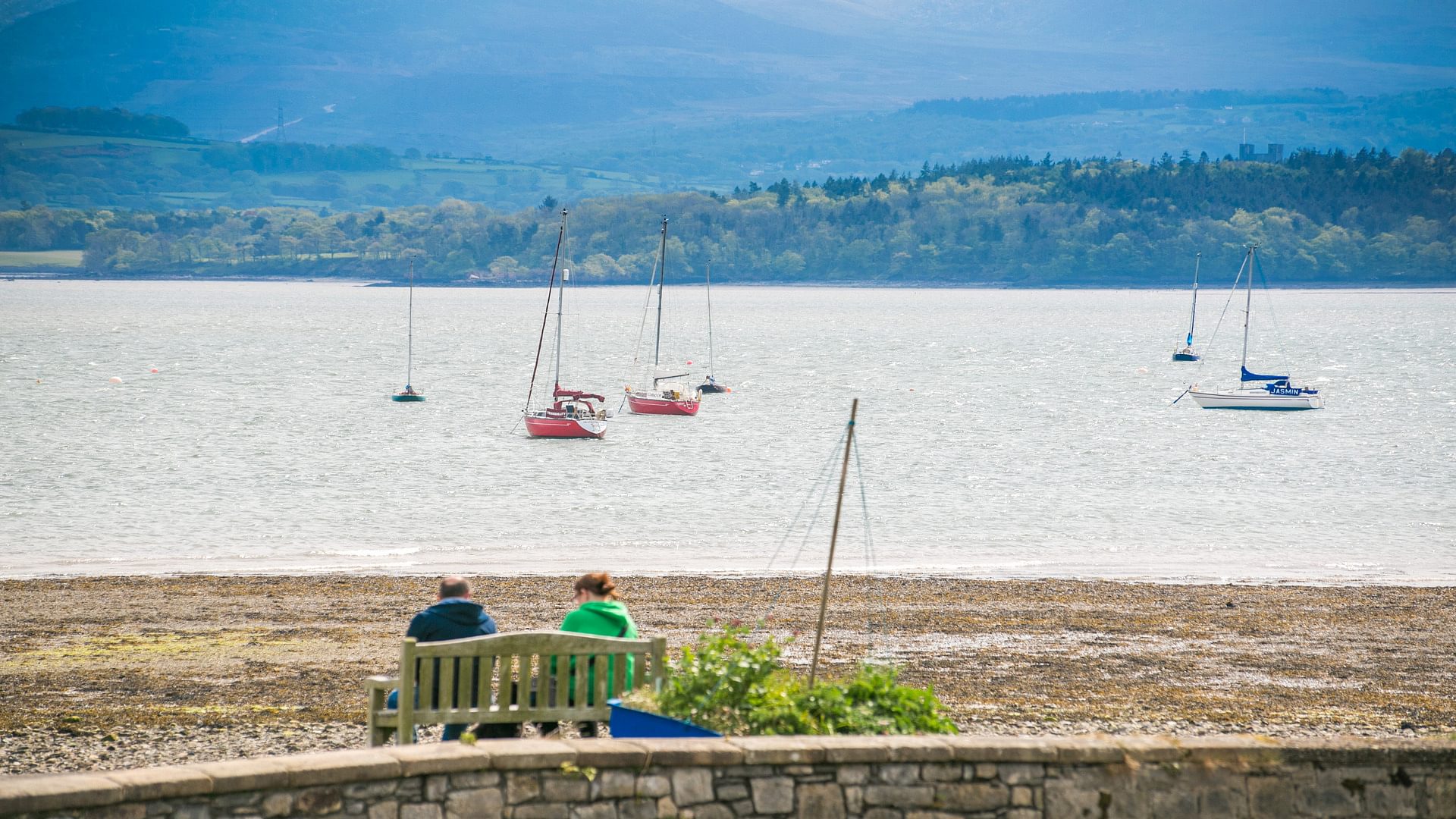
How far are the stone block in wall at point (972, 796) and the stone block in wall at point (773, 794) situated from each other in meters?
0.72

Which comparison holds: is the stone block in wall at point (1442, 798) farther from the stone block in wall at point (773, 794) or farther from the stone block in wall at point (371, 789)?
the stone block in wall at point (371, 789)

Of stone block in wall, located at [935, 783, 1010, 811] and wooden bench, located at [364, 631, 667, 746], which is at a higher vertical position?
wooden bench, located at [364, 631, 667, 746]

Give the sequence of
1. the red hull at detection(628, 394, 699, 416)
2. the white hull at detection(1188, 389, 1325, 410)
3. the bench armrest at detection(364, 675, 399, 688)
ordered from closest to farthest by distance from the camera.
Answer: the bench armrest at detection(364, 675, 399, 688)
the red hull at detection(628, 394, 699, 416)
the white hull at detection(1188, 389, 1325, 410)

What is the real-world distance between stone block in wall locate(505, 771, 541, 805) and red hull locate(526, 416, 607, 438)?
143ft

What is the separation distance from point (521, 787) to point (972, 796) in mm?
2151

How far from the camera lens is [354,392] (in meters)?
74.9

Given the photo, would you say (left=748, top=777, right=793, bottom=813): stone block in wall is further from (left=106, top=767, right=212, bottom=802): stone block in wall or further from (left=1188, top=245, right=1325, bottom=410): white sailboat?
(left=1188, top=245, right=1325, bottom=410): white sailboat

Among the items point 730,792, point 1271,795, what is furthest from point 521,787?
point 1271,795

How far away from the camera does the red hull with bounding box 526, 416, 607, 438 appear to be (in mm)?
50281

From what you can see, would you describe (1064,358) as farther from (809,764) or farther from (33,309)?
(33,309)

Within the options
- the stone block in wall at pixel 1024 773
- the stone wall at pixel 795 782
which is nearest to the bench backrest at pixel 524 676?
the stone wall at pixel 795 782

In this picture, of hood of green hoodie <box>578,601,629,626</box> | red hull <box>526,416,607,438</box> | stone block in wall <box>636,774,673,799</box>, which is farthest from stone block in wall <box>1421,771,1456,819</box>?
red hull <box>526,416,607,438</box>

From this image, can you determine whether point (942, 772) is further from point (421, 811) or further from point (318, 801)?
point (318, 801)

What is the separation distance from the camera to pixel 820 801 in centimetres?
714
